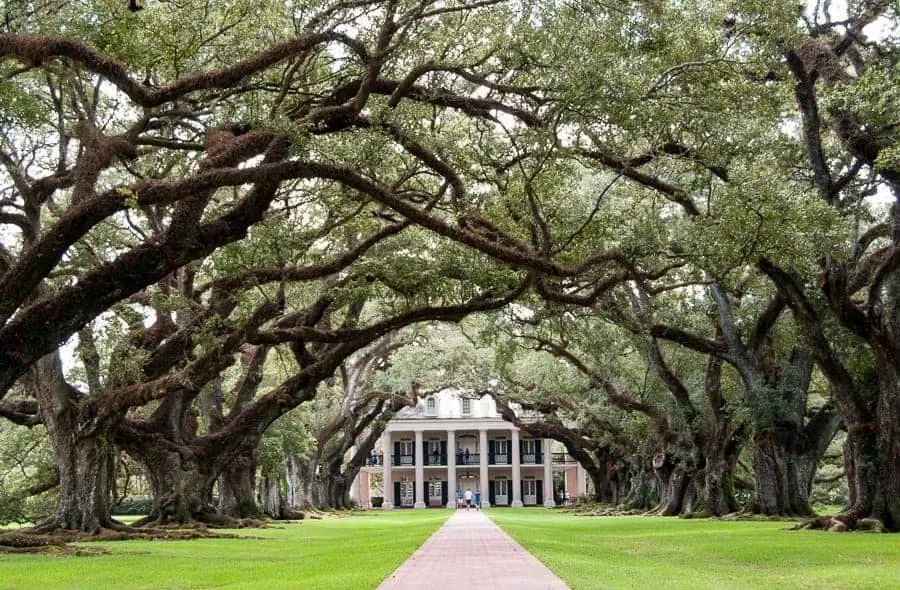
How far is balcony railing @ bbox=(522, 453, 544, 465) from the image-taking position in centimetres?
7371

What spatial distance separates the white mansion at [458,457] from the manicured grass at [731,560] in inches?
2088

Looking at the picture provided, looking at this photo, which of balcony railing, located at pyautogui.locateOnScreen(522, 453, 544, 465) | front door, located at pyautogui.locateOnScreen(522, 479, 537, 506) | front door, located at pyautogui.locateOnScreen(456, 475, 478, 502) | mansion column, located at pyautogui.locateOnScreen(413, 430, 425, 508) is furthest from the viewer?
front door, located at pyautogui.locateOnScreen(456, 475, 478, 502)

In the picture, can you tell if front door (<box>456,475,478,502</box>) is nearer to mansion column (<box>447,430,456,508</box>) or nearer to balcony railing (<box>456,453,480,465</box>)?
balcony railing (<box>456,453,480,465</box>)

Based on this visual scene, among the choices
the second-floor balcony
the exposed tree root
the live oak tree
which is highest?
the live oak tree

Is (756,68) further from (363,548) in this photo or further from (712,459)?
(712,459)

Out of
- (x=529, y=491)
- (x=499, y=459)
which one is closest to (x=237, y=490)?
(x=499, y=459)

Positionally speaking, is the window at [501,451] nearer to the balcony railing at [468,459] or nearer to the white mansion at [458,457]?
the white mansion at [458,457]

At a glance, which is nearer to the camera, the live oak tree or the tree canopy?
the tree canopy

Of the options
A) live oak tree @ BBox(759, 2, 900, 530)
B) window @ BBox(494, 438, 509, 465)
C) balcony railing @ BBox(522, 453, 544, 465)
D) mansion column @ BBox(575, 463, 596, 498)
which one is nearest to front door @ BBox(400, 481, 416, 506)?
window @ BBox(494, 438, 509, 465)

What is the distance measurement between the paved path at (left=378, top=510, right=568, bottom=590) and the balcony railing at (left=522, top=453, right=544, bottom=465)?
59.2 metres

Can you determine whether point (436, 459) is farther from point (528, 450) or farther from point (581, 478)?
point (581, 478)

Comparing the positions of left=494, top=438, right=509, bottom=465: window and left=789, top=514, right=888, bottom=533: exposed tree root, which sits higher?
left=494, top=438, right=509, bottom=465: window

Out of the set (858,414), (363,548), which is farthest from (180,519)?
(858,414)

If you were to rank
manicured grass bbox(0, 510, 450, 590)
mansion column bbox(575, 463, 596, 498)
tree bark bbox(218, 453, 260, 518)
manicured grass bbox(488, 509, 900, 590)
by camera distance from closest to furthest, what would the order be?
manicured grass bbox(488, 509, 900, 590) → manicured grass bbox(0, 510, 450, 590) → tree bark bbox(218, 453, 260, 518) → mansion column bbox(575, 463, 596, 498)
